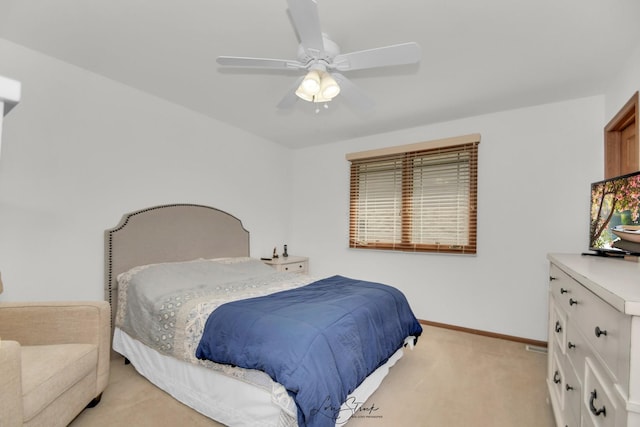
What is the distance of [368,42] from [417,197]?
85.3 inches

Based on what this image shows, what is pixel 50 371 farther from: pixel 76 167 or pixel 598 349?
pixel 598 349

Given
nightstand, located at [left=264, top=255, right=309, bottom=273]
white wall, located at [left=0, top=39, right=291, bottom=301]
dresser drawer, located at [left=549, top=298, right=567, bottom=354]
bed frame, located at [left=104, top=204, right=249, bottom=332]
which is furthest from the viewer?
nightstand, located at [left=264, top=255, right=309, bottom=273]

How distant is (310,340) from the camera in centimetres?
158

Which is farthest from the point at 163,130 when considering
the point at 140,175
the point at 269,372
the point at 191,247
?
the point at 269,372

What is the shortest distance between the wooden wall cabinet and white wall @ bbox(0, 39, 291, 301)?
150 inches

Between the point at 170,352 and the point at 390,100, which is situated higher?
the point at 390,100

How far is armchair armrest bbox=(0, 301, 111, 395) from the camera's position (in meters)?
1.82

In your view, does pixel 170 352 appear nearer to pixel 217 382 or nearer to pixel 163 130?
pixel 217 382

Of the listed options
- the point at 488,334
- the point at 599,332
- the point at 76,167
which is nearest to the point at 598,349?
the point at 599,332

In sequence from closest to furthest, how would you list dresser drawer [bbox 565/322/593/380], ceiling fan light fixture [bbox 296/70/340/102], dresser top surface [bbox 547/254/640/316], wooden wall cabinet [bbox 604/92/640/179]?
dresser top surface [bbox 547/254/640/316] → dresser drawer [bbox 565/322/593/380] → ceiling fan light fixture [bbox 296/70/340/102] → wooden wall cabinet [bbox 604/92/640/179]

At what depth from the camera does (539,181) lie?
10.2 ft

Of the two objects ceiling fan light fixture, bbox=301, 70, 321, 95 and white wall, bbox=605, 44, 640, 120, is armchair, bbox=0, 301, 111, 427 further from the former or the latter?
white wall, bbox=605, 44, 640, 120

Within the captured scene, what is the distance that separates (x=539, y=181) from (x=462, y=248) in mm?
999

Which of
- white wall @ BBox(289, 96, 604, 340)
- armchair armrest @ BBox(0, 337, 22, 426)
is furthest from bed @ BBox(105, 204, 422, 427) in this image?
white wall @ BBox(289, 96, 604, 340)
